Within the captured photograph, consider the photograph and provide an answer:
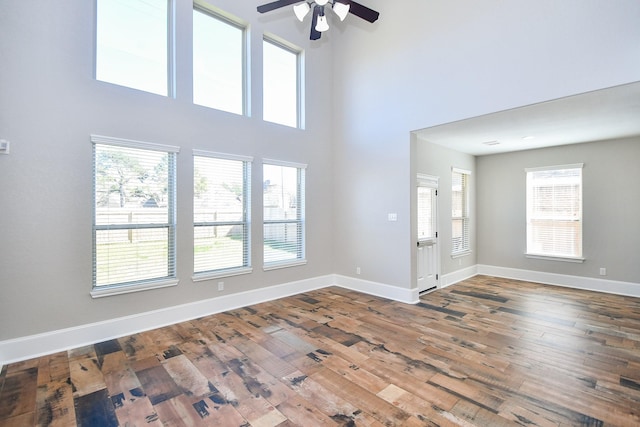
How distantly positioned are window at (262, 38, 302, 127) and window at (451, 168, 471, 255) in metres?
3.44

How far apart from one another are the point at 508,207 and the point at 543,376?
179 inches

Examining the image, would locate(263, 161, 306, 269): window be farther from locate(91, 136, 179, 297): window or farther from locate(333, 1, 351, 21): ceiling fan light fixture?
locate(333, 1, 351, 21): ceiling fan light fixture

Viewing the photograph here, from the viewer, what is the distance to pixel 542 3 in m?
3.36

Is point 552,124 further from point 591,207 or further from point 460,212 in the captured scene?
point 460,212

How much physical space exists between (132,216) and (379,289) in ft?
12.6

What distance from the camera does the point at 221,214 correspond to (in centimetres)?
440

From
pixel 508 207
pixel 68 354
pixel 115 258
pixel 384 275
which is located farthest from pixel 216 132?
pixel 508 207

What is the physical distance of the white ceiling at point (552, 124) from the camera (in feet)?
11.0

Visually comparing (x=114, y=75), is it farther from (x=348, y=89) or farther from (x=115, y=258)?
(x=348, y=89)

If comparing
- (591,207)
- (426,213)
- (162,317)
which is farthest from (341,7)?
(591,207)

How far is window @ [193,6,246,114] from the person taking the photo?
4246 mm


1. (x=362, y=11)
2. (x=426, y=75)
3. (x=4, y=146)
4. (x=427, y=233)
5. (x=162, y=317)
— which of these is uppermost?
(x=362, y=11)

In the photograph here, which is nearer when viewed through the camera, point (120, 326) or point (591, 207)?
point (120, 326)

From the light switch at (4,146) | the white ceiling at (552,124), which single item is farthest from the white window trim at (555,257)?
the light switch at (4,146)
